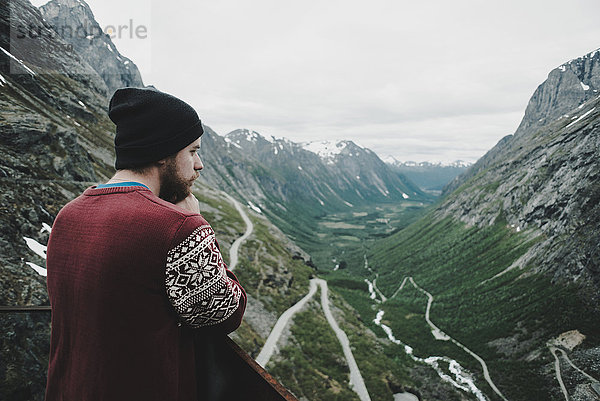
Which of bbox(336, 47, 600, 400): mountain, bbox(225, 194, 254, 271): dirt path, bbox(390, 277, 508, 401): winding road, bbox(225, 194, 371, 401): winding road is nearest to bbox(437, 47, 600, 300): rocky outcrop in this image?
bbox(336, 47, 600, 400): mountain

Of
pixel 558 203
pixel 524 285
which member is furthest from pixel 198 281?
pixel 558 203

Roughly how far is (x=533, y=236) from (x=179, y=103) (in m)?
172

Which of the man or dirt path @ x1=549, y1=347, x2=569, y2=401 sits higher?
the man

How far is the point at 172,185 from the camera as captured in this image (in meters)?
3.19

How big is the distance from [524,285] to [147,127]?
150m

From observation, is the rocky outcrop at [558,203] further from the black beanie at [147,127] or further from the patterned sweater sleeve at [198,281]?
the black beanie at [147,127]

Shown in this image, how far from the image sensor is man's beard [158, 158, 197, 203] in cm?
312

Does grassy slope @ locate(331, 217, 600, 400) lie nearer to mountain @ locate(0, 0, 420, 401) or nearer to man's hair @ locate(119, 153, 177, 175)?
mountain @ locate(0, 0, 420, 401)

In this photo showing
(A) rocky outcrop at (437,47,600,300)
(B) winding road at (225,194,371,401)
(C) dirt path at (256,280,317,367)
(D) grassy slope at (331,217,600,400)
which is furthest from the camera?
(A) rocky outcrop at (437,47,600,300)

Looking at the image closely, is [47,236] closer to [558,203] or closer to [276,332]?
[276,332]

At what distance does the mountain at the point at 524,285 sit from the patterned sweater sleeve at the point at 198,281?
101593 mm

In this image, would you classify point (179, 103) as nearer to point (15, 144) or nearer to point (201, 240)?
point (201, 240)

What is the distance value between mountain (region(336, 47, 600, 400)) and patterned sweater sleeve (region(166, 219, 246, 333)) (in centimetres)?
10159

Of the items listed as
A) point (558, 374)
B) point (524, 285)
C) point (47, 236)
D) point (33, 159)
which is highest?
point (33, 159)
